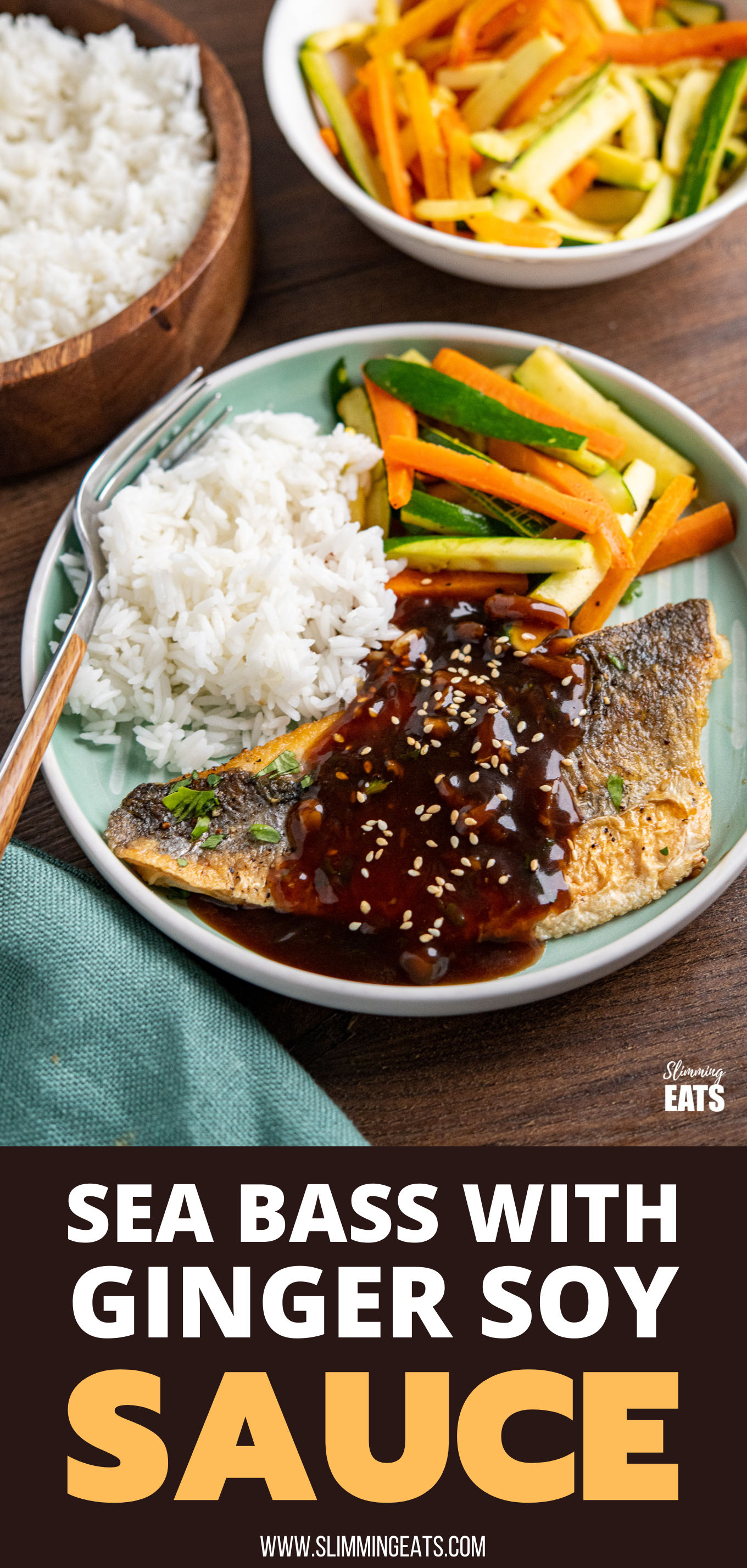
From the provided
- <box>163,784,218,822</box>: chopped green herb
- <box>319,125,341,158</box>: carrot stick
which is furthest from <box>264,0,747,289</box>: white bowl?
<box>163,784,218,822</box>: chopped green herb

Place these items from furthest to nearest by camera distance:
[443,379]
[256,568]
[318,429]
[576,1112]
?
[318,429], [443,379], [256,568], [576,1112]

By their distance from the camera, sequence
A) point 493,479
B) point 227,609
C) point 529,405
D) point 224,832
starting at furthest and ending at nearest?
point 529,405
point 493,479
point 227,609
point 224,832

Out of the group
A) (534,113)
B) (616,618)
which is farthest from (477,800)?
(534,113)

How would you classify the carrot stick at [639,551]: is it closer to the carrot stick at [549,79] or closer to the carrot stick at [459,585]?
the carrot stick at [459,585]

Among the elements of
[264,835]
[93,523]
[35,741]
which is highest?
[93,523]

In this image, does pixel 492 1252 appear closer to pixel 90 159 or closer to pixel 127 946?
pixel 127 946

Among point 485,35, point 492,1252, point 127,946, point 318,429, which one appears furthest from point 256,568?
point 485,35

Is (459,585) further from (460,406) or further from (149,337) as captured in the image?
(149,337)
